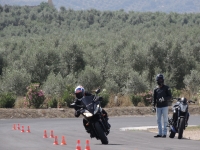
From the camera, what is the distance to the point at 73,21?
11856cm

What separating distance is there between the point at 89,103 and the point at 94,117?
Result: 410 millimetres

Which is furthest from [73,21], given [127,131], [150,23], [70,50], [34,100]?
[127,131]

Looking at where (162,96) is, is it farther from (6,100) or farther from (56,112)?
(6,100)

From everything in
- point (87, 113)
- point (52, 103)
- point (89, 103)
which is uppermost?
point (89, 103)

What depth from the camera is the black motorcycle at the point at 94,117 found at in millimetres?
15695

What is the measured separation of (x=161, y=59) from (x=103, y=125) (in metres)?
42.8

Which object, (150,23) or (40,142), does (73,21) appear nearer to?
(150,23)

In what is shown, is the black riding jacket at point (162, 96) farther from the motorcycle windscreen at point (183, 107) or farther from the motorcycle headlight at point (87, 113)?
the motorcycle headlight at point (87, 113)

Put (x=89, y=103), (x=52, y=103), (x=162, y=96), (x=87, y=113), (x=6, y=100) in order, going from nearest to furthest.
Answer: (x=87, y=113) < (x=89, y=103) < (x=162, y=96) < (x=6, y=100) < (x=52, y=103)

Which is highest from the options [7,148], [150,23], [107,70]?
[150,23]

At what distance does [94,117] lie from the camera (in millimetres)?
15844

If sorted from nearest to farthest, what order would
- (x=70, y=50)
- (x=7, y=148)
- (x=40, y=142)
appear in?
(x=7, y=148) → (x=40, y=142) → (x=70, y=50)

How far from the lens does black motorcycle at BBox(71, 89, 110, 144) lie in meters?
15.7

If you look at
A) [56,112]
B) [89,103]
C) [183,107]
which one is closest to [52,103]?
[56,112]
